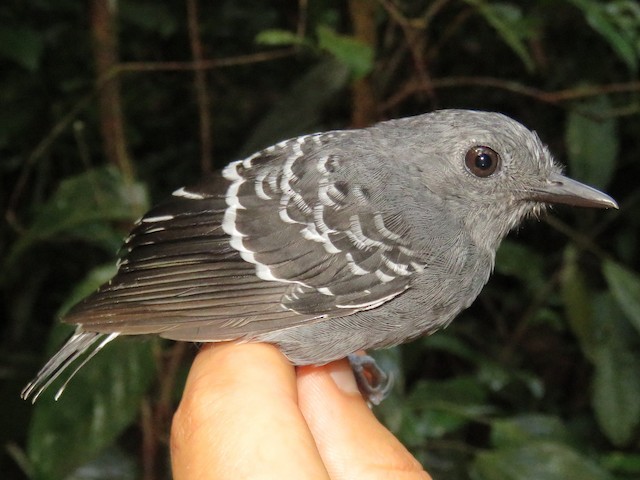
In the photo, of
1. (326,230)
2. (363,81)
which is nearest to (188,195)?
(326,230)

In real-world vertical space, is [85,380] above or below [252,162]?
below

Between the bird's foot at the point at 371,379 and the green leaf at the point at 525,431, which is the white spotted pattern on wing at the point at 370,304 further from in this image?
the green leaf at the point at 525,431

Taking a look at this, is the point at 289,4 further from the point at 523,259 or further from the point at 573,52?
the point at 523,259

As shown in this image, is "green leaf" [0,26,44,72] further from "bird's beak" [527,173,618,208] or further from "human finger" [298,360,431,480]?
"bird's beak" [527,173,618,208]

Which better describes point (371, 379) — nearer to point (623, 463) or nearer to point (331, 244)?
point (331, 244)

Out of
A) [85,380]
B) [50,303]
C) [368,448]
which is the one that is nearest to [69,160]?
[50,303]

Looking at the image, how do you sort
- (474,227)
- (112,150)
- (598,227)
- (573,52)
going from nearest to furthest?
(474,227) < (112,150) < (598,227) < (573,52)

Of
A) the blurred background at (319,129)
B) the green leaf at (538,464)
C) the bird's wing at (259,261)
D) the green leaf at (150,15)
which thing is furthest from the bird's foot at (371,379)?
the green leaf at (150,15)
